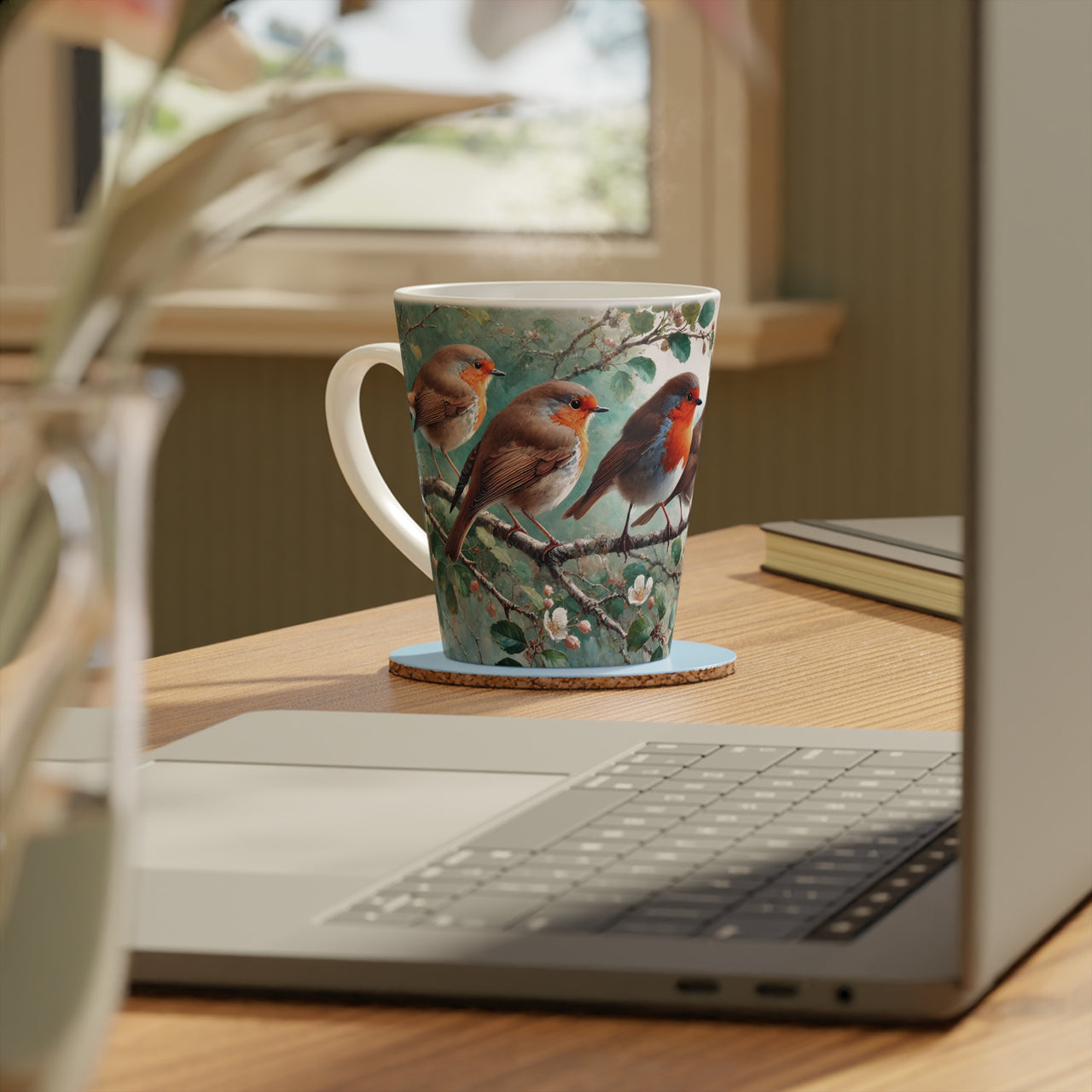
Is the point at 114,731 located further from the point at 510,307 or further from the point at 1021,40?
the point at 510,307

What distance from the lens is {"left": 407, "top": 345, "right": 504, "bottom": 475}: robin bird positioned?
58 cm

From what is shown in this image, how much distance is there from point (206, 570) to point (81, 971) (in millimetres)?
1769

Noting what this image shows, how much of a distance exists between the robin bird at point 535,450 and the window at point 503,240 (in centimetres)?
103

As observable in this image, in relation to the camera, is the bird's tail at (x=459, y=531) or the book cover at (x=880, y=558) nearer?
the bird's tail at (x=459, y=531)

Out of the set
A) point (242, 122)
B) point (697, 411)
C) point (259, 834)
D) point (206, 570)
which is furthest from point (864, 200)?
point (242, 122)

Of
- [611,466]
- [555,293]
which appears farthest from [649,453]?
[555,293]

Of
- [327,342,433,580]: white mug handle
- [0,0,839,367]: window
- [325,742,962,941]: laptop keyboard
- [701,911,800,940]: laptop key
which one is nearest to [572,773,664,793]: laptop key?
[325,742,962,941]: laptop keyboard

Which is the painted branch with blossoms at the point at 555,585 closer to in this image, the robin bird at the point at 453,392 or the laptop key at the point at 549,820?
the robin bird at the point at 453,392

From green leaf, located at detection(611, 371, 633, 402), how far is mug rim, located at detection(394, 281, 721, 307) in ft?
0.08

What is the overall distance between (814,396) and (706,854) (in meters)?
1.39

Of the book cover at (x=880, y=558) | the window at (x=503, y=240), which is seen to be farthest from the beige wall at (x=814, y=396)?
the book cover at (x=880, y=558)

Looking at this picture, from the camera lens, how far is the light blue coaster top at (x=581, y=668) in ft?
1.97

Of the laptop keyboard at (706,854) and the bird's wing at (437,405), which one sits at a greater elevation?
the bird's wing at (437,405)

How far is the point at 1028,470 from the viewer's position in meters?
0.31
